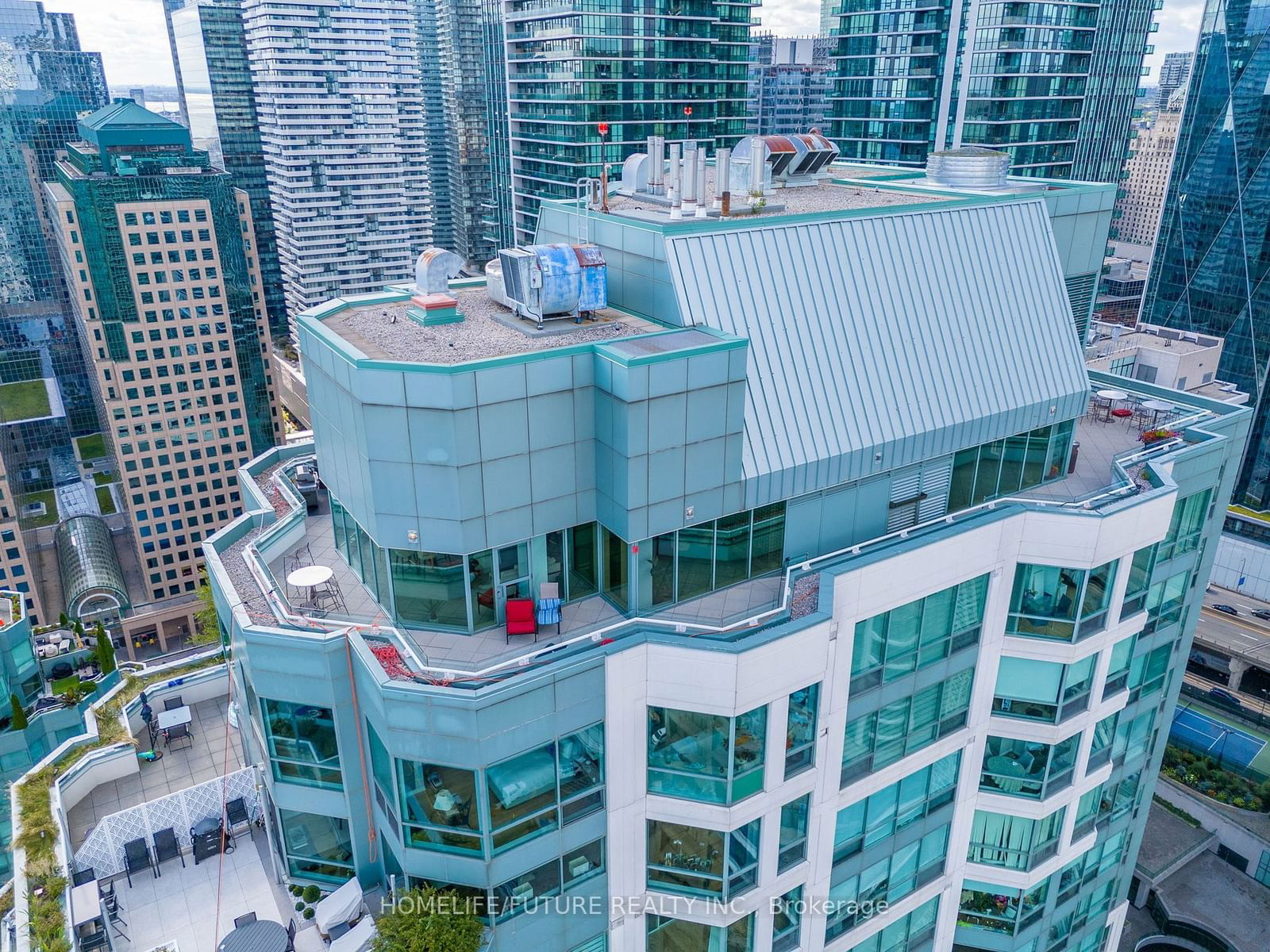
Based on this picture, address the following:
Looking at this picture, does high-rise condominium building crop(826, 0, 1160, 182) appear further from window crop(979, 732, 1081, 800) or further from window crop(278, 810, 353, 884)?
window crop(278, 810, 353, 884)

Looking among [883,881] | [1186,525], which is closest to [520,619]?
[883,881]

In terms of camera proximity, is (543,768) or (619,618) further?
(619,618)

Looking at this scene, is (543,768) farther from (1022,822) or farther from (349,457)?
(1022,822)

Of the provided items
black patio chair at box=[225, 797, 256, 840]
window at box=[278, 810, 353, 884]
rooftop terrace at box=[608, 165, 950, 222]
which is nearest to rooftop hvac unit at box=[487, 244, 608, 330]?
rooftop terrace at box=[608, 165, 950, 222]

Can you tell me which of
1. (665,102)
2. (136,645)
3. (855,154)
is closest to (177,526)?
(136,645)

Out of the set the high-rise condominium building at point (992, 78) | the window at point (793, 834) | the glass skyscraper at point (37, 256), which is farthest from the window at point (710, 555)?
the glass skyscraper at point (37, 256)
